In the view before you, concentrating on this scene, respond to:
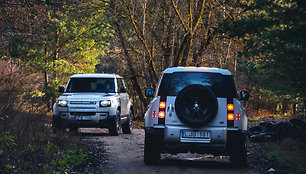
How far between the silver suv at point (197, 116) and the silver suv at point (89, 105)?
7.09m

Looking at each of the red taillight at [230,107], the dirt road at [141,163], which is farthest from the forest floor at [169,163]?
the red taillight at [230,107]

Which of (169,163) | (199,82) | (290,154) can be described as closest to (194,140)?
(199,82)

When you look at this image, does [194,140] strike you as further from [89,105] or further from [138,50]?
[138,50]

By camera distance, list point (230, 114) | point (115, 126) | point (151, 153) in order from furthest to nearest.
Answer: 1. point (115, 126)
2. point (151, 153)
3. point (230, 114)

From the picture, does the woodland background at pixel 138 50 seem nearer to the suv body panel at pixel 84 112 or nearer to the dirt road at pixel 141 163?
the dirt road at pixel 141 163

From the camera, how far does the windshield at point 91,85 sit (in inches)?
744

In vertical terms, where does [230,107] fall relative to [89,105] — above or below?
above

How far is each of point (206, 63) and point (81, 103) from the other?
1342cm

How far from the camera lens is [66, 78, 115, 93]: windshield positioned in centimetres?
1889

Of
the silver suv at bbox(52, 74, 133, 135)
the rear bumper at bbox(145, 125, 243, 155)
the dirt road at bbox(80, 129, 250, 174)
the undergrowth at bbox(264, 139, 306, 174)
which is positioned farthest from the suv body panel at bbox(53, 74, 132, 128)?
the rear bumper at bbox(145, 125, 243, 155)

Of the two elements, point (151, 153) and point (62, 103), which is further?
point (62, 103)

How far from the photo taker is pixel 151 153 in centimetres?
1100

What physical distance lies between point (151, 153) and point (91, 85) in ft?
27.4

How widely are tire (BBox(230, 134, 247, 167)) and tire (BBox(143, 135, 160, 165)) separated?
149 cm
